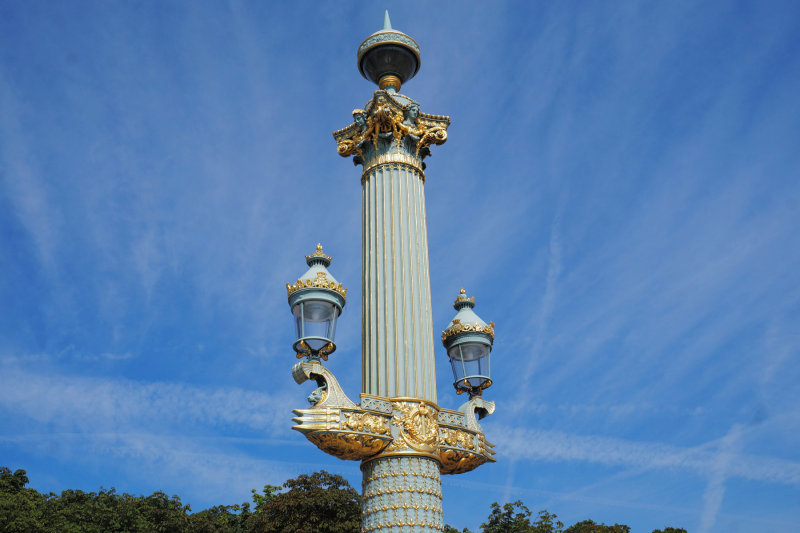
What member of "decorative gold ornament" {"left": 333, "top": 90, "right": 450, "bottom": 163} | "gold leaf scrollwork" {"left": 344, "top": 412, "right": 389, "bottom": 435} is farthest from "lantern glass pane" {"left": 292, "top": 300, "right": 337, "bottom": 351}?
"decorative gold ornament" {"left": 333, "top": 90, "right": 450, "bottom": 163}

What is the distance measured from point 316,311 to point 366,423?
1.74m

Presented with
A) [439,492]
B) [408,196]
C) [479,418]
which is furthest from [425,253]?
[439,492]

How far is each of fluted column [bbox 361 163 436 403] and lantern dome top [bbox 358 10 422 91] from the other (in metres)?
2.29

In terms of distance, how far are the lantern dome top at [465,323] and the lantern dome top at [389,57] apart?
423cm

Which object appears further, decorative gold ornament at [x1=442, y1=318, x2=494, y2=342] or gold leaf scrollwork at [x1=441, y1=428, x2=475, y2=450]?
decorative gold ornament at [x1=442, y1=318, x2=494, y2=342]

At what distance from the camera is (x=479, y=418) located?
38.4 feet

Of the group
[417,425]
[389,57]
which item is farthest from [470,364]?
[389,57]

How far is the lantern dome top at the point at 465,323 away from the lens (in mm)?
12008

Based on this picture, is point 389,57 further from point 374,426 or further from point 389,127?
point 374,426

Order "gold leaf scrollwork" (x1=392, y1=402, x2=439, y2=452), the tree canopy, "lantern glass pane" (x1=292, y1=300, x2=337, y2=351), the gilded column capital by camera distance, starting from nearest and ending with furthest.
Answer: "gold leaf scrollwork" (x1=392, y1=402, x2=439, y2=452), "lantern glass pane" (x1=292, y1=300, x2=337, y2=351), the gilded column capital, the tree canopy

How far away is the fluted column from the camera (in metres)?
10.5

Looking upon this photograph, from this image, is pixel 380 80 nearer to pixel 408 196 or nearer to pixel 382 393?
pixel 408 196

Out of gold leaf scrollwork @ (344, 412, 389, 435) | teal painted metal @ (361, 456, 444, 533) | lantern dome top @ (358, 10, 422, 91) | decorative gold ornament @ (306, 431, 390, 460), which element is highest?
lantern dome top @ (358, 10, 422, 91)

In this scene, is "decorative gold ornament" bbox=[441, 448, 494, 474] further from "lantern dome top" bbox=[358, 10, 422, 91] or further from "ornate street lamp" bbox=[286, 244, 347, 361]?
"lantern dome top" bbox=[358, 10, 422, 91]
